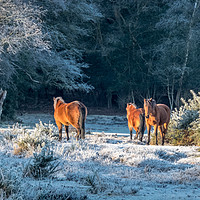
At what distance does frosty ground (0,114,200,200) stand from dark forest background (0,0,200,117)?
47.9 feet

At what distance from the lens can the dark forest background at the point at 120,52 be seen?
23.6 metres

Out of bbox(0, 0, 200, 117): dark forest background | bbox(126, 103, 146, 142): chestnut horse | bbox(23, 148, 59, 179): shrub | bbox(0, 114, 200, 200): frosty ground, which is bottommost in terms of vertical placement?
bbox(0, 114, 200, 200): frosty ground

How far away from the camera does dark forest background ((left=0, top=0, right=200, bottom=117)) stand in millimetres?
23625

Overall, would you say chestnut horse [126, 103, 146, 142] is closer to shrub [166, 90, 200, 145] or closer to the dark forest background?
shrub [166, 90, 200, 145]

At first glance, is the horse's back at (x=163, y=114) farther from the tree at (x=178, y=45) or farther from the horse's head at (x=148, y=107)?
the tree at (x=178, y=45)

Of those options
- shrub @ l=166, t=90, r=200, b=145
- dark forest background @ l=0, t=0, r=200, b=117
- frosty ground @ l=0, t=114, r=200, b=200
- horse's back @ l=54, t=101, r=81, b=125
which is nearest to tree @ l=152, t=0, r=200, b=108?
dark forest background @ l=0, t=0, r=200, b=117

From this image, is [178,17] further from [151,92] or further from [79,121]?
[79,121]

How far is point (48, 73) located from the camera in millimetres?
22562

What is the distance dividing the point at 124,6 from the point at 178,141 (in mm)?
20759

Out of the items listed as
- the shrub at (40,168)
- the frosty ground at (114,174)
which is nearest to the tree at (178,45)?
the frosty ground at (114,174)

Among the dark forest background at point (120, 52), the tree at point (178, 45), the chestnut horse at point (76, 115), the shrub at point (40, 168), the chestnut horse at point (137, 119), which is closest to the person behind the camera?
Answer: the shrub at point (40, 168)

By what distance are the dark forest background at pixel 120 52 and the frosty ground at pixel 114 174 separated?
14600 mm

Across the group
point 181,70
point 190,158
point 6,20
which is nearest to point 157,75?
point 181,70

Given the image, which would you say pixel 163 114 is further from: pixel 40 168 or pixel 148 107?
pixel 40 168
